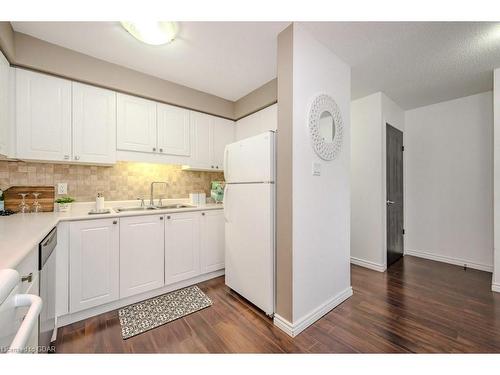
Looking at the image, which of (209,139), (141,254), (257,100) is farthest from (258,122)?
(141,254)

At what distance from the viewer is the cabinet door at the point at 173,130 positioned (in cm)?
257

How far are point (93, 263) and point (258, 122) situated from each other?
7.69 ft

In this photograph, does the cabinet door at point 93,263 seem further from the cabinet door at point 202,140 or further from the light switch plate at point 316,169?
the light switch plate at point 316,169

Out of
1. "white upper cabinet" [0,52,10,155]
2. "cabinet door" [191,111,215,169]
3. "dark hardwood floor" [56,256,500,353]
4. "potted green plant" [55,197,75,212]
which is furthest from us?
"cabinet door" [191,111,215,169]

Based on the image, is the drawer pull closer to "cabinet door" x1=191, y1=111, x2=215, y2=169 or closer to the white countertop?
the white countertop

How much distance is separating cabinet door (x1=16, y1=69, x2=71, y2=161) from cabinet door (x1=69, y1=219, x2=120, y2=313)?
2.50ft

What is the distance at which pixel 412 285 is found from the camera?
8.04 ft

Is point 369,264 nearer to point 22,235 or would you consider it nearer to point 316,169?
point 316,169

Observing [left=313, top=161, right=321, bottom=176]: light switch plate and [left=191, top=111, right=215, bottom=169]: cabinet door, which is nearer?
[left=313, top=161, right=321, bottom=176]: light switch plate

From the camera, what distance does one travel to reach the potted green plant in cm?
206

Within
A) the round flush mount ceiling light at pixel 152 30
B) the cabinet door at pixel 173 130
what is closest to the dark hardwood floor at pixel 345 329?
the cabinet door at pixel 173 130

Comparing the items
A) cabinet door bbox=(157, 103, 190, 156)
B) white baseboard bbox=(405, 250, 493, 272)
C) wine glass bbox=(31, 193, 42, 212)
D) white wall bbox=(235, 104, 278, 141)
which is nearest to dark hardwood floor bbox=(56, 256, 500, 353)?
white baseboard bbox=(405, 250, 493, 272)

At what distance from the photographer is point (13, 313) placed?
723 mm
